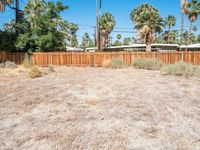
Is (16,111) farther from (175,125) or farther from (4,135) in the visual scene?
(175,125)

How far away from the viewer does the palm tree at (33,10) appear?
20984mm

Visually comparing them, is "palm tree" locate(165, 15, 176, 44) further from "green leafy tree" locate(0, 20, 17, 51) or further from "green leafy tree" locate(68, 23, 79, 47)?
"green leafy tree" locate(0, 20, 17, 51)

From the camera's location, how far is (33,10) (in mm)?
22016

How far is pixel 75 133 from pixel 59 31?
18601 millimetres

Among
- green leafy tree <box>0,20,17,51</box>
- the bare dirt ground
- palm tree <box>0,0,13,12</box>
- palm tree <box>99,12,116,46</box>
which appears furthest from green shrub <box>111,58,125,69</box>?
palm tree <box>99,12,116,46</box>

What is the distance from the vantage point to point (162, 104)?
5828mm

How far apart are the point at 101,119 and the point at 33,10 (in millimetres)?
19856

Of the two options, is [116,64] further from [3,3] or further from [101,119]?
[3,3]

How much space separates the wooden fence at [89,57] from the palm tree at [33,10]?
328 centimetres

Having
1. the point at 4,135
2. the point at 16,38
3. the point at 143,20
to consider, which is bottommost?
the point at 4,135

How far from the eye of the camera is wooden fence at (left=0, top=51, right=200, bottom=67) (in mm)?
16484

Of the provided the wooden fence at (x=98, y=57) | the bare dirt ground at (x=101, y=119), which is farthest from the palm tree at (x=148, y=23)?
the bare dirt ground at (x=101, y=119)

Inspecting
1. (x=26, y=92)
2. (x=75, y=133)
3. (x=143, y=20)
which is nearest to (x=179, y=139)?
(x=75, y=133)

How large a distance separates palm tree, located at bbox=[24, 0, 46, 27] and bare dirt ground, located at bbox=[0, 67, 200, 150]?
48.9ft
